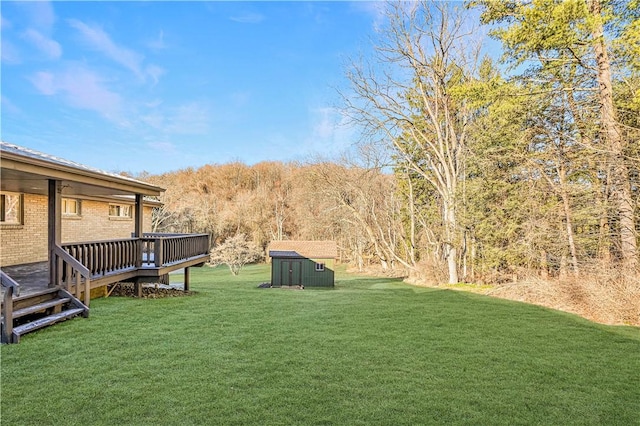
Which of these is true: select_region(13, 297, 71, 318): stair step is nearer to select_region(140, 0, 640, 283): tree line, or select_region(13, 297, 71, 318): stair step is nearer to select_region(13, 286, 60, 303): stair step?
select_region(13, 286, 60, 303): stair step

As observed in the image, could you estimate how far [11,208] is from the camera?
10578 mm

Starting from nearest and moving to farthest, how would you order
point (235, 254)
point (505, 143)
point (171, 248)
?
point (171, 248) → point (505, 143) → point (235, 254)

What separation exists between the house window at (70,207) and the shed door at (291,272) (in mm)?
10214

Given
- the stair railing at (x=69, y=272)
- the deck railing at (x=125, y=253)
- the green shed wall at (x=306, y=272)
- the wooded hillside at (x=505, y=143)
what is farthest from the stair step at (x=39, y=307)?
the green shed wall at (x=306, y=272)

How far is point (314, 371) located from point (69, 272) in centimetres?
552

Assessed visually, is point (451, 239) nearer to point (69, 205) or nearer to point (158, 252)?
point (158, 252)

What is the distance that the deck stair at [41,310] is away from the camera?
538 cm

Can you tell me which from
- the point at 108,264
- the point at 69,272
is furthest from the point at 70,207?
the point at 69,272

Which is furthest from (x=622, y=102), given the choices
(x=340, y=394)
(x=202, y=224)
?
(x=202, y=224)

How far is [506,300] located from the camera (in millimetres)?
11328

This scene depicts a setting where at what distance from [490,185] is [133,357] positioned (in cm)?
A: 1493

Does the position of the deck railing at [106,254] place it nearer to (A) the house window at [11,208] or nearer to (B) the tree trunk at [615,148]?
(A) the house window at [11,208]

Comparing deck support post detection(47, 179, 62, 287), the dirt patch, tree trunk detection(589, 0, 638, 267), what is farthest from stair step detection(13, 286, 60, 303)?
tree trunk detection(589, 0, 638, 267)

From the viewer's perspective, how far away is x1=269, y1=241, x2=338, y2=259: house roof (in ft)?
66.2
